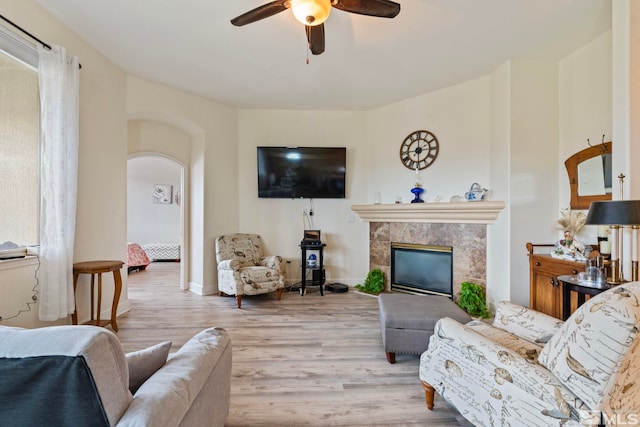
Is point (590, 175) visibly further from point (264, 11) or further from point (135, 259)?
point (135, 259)

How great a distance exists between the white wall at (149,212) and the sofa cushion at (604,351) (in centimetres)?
819

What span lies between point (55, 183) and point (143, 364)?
221cm

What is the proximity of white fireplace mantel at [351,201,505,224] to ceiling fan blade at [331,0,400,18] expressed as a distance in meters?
2.37

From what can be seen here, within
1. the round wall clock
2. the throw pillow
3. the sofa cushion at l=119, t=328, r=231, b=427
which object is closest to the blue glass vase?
the round wall clock

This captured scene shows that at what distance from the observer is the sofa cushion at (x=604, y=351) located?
3.19 feet

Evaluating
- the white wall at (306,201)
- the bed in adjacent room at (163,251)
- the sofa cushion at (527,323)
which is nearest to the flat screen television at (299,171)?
the white wall at (306,201)

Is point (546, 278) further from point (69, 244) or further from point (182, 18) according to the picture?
point (69, 244)

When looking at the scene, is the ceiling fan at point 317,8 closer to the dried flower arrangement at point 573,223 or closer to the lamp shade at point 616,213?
the lamp shade at point 616,213

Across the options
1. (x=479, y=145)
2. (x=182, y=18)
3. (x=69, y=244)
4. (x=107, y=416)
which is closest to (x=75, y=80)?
(x=182, y=18)

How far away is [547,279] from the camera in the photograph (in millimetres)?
2775

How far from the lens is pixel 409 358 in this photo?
245 cm

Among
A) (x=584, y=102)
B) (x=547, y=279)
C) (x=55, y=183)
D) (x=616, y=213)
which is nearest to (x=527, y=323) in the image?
(x=616, y=213)

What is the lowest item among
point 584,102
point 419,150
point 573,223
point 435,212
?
point 573,223

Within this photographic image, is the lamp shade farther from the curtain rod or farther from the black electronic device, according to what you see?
the curtain rod
